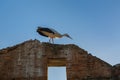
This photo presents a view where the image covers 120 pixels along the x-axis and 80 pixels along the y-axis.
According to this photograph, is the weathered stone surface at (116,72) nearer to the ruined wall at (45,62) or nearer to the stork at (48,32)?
the ruined wall at (45,62)

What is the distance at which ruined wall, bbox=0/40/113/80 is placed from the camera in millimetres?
12016

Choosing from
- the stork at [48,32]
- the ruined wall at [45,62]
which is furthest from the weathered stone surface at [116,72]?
the stork at [48,32]

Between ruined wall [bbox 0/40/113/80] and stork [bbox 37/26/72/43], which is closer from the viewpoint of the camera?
ruined wall [bbox 0/40/113/80]

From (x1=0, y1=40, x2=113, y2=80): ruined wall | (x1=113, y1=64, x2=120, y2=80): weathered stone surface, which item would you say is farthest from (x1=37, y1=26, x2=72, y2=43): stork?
(x1=113, y1=64, x2=120, y2=80): weathered stone surface

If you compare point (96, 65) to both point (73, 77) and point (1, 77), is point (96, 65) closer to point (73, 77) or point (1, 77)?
point (73, 77)

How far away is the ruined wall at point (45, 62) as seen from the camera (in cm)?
1202

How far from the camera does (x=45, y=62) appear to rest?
12.2 metres

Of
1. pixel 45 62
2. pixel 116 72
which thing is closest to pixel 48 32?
pixel 45 62

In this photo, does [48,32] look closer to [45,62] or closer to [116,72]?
[45,62]

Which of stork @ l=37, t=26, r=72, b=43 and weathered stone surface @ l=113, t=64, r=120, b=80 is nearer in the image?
weathered stone surface @ l=113, t=64, r=120, b=80

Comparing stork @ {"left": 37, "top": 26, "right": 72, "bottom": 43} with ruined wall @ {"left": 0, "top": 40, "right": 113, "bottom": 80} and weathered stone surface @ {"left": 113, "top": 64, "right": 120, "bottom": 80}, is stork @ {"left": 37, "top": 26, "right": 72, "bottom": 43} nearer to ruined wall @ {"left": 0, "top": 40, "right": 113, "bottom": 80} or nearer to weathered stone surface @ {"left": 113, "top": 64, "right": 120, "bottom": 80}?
ruined wall @ {"left": 0, "top": 40, "right": 113, "bottom": 80}

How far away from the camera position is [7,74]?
471 inches

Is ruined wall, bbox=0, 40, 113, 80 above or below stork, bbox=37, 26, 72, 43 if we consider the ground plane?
below

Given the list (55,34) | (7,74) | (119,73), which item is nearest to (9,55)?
(7,74)
